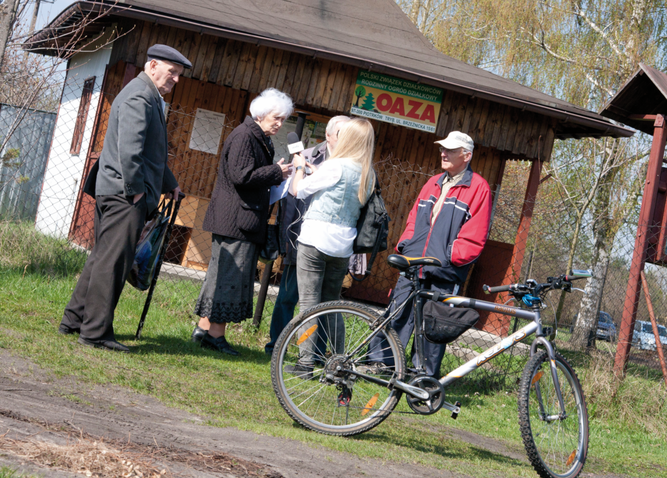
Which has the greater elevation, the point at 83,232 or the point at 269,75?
the point at 269,75

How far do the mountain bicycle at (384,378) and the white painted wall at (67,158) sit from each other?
713 centimetres

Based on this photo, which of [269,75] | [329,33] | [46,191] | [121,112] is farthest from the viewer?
[46,191]

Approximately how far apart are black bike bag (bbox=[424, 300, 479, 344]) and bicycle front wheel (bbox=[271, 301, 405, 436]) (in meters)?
0.23

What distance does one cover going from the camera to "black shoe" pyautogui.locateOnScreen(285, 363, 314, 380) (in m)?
3.97

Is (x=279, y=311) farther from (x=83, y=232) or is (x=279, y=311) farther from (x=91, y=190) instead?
(x=83, y=232)

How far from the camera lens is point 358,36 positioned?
11.4 metres

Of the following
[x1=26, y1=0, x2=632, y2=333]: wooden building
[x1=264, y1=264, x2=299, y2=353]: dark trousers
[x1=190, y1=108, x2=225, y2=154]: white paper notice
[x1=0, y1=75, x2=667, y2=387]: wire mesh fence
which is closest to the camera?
[x1=264, y1=264, x2=299, y2=353]: dark trousers

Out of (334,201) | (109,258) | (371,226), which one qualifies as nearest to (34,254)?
(109,258)

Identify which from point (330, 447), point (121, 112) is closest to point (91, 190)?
point (121, 112)

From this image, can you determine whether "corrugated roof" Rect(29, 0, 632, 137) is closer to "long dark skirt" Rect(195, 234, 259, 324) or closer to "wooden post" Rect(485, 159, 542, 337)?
"wooden post" Rect(485, 159, 542, 337)

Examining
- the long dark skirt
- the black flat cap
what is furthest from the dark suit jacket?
the long dark skirt

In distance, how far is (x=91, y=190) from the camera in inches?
191

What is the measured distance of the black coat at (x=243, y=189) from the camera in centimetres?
Result: 497

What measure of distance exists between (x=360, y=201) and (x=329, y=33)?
6.75m
